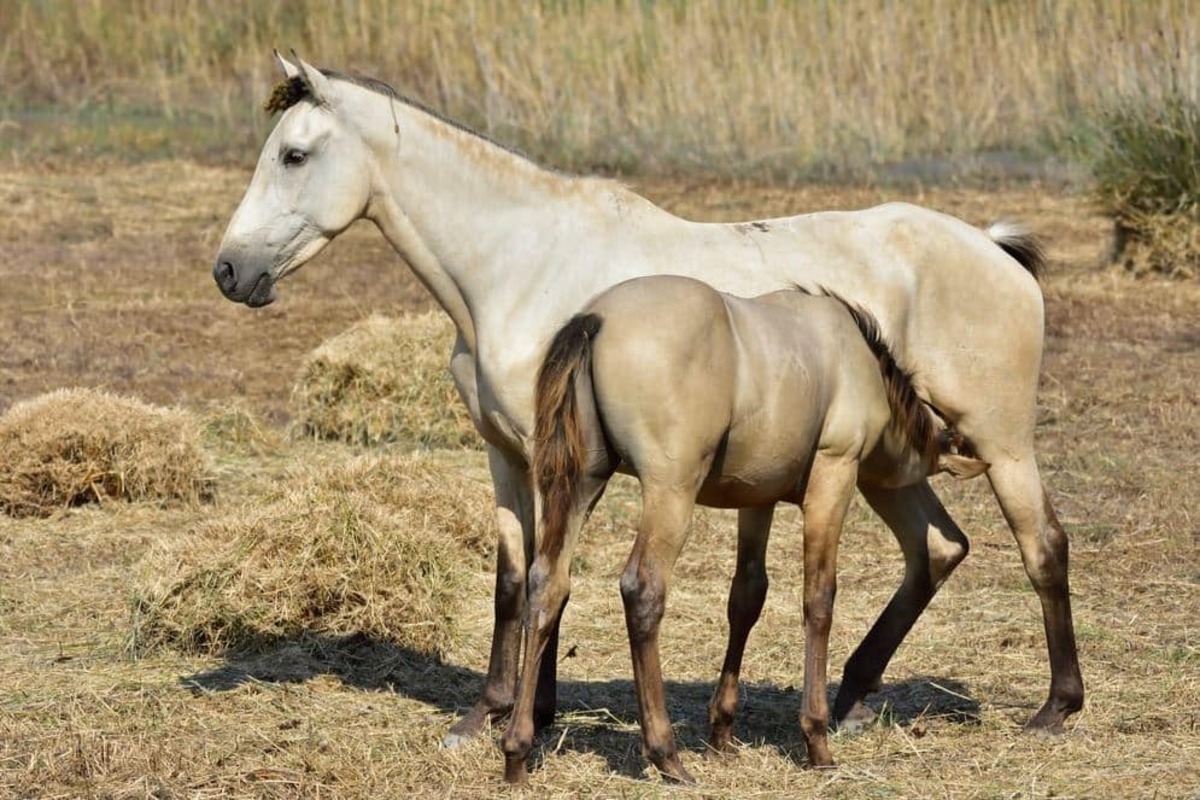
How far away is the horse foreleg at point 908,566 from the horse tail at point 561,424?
143 centimetres

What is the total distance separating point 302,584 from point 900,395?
2.24 meters

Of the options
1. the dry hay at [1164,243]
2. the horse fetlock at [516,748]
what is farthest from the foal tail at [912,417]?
the dry hay at [1164,243]

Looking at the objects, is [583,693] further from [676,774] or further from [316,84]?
[316,84]

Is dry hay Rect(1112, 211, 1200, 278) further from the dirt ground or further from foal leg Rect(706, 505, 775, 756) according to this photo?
foal leg Rect(706, 505, 775, 756)

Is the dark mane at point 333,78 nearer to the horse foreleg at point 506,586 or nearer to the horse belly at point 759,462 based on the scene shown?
the horse foreleg at point 506,586

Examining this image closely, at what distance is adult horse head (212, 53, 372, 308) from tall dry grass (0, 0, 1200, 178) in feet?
34.9

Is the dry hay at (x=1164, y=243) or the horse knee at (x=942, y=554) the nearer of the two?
the horse knee at (x=942, y=554)

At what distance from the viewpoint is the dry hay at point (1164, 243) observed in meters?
12.8

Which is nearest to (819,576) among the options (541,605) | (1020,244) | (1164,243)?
(541,605)

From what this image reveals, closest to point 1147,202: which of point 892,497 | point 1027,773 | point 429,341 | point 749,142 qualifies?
point 749,142

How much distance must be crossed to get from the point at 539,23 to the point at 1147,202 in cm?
659

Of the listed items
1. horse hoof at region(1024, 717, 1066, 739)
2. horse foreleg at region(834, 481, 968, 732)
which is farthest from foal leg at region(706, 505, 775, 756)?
horse hoof at region(1024, 717, 1066, 739)

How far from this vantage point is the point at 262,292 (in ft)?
18.4

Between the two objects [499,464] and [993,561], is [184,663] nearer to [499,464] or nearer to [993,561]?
[499,464]
